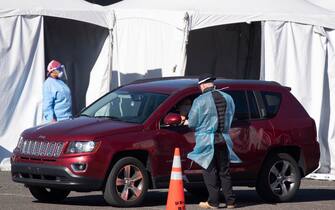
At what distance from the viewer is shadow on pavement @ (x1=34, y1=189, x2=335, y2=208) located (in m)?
13.7

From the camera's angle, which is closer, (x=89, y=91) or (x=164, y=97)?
(x=164, y=97)

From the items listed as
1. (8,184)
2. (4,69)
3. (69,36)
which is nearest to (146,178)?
(8,184)

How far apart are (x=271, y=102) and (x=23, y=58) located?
547 centimetres

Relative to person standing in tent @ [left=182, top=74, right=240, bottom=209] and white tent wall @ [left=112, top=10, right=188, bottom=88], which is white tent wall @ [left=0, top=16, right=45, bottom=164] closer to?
white tent wall @ [left=112, top=10, right=188, bottom=88]

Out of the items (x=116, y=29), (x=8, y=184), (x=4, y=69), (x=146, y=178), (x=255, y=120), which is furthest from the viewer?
(x=116, y=29)

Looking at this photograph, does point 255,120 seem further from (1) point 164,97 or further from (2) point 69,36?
(2) point 69,36

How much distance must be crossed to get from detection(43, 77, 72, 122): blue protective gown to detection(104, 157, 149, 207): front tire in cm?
319

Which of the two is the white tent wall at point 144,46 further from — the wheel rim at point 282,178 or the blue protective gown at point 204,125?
the blue protective gown at point 204,125

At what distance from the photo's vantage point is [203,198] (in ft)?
48.3

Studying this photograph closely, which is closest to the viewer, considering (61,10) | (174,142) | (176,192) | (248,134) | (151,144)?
(176,192)

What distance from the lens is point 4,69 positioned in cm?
1791

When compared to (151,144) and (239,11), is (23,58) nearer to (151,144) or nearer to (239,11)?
(239,11)

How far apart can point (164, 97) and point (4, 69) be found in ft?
17.1

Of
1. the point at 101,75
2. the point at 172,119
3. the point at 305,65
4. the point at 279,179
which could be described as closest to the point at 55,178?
the point at 172,119
